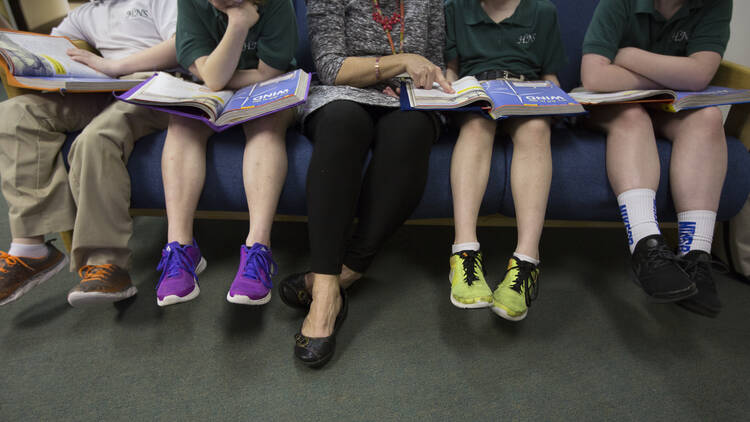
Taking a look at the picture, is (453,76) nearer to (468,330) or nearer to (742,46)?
(468,330)

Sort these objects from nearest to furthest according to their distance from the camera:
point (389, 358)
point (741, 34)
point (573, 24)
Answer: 1. point (389, 358)
2. point (573, 24)
3. point (741, 34)

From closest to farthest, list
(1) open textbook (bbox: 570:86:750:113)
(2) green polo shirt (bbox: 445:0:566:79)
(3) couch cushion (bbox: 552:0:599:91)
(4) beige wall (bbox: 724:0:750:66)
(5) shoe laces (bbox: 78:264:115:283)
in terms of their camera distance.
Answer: (5) shoe laces (bbox: 78:264:115:283)
(1) open textbook (bbox: 570:86:750:113)
(2) green polo shirt (bbox: 445:0:566:79)
(3) couch cushion (bbox: 552:0:599:91)
(4) beige wall (bbox: 724:0:750:66)

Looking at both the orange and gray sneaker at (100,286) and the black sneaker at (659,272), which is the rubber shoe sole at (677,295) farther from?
the orange and gray sneaker at (100,286)

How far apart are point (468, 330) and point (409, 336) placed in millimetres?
164

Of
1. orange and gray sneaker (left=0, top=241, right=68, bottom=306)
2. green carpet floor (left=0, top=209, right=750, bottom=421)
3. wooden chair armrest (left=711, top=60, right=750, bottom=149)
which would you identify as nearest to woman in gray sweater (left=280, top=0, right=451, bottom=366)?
green carpet floor (left=0, top=209, right=750, bottom=421)

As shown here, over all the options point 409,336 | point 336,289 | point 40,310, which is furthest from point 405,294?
point 40,310

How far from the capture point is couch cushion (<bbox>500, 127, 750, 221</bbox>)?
111 cm

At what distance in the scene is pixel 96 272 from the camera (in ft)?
3.17

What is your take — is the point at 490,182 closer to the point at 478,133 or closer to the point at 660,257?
the point at 478,133

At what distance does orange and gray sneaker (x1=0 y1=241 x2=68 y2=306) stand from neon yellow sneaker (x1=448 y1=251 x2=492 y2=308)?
110 cm

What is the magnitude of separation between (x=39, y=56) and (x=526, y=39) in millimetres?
1476

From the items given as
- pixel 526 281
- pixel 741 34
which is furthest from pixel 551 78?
pixel 741 34

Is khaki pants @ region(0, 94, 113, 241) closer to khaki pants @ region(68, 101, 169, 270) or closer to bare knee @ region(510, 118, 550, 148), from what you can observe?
khaki pants @ region(68, 101, 169, 270)

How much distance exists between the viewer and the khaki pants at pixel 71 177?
0.98 metres
